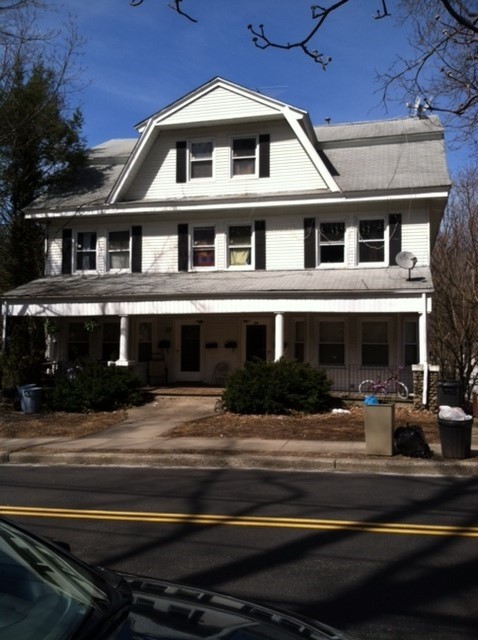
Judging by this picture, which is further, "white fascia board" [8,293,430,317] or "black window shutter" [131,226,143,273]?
"black window shutter" [131,226,143,273]

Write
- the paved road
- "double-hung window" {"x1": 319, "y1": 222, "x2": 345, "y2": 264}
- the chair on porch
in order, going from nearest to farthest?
the paved road < "double-hung window" {"x1": 319, "y1": 222, "x2": 345, "y2": 264} < the chair on porch

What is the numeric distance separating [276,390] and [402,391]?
14.3ft

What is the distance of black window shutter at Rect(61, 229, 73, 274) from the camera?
2083cm

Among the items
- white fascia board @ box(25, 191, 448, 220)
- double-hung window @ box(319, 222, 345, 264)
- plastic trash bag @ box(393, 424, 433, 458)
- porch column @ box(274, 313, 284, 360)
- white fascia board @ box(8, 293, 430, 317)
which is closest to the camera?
plastic trash bag @ box(393, 424, 433, 458)

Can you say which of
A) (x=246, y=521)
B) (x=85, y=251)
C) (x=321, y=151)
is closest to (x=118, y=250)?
(x=85, y=251)

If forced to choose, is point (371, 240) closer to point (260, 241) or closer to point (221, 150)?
point (260, 241)

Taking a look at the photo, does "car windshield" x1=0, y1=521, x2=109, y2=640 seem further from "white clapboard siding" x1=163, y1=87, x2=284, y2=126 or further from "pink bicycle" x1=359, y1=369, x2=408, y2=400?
"white clapboard siding" x1=163, y1=87, x2=284, y2=126

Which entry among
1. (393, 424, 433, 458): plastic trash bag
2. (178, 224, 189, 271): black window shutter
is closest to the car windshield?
(393, 424, 433, 458): plastic trash bag

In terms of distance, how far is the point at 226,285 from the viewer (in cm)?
1777

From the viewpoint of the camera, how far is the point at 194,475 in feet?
31.0

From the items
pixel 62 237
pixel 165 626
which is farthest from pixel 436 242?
pixel 165 626

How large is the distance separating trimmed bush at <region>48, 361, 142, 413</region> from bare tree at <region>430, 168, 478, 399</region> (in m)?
9.27

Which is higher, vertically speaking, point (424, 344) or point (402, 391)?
point (424, 344)

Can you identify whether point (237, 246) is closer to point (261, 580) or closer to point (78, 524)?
point (78, 524)
